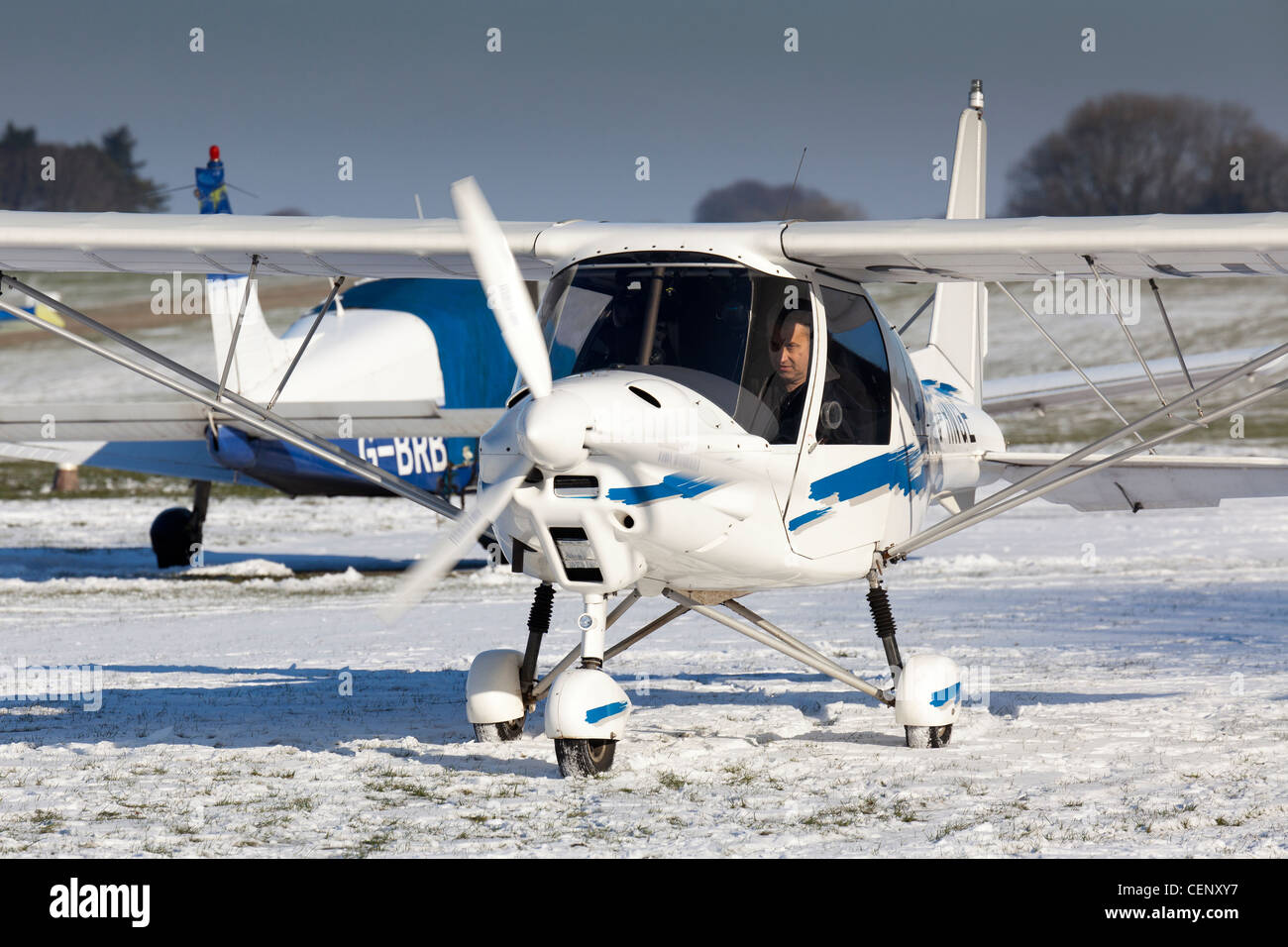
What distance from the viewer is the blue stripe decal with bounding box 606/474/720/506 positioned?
643cm

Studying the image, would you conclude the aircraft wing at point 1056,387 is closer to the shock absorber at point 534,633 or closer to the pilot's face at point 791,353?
the shock absorber at point 534,633

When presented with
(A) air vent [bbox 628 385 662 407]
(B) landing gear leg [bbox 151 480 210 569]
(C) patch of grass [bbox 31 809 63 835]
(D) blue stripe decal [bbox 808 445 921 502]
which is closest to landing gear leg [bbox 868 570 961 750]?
(D) blue stripe decal [bbox 808 445 921 502]

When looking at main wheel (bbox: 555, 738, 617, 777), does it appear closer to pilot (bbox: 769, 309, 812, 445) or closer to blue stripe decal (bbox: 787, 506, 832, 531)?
blue stripe decal (bbox: 787, 506, 832, 531)

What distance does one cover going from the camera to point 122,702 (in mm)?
9680

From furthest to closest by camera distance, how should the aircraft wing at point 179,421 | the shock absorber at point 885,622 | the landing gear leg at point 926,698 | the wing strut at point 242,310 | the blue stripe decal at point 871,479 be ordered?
the aircraft wing at point 179,421
the shock absorber at point 885,622
the landing gear leg at point 926,698
the wing strut at point 242,310
the blue stripe decal at point 871,479

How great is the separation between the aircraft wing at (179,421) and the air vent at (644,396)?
10819 millimetres

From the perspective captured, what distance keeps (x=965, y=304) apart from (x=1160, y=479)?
2883 mm

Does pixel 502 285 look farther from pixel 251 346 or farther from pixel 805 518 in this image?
pixel 251 346

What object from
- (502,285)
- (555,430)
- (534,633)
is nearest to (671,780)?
(534,633)

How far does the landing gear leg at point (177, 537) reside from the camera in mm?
20156

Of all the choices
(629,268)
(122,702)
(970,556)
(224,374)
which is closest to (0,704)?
(122,702)

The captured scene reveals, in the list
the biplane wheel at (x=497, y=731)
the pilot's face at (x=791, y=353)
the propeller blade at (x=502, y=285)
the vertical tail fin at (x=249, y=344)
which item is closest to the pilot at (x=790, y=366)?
the pilot's face at (x=791, y=353)

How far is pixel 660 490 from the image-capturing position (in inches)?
255
